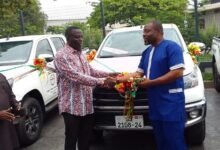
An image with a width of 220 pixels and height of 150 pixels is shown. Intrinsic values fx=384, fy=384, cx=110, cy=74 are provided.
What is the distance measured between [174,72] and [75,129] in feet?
4.37

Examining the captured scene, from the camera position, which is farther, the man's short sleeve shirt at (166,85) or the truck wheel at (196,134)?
the truck wheel at (196,134)

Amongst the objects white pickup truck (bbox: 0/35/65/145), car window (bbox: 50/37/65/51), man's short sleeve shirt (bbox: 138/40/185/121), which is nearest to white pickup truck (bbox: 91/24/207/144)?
man's short sleeve shirt (bbox: 138/40/185/121)

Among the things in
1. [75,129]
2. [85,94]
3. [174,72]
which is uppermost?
[174,72]

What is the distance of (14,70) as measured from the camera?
5914 millimetres

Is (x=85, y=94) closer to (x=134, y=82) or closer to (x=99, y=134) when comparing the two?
(x=134, y=82)

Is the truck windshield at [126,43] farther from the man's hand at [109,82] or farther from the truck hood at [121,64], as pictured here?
the man's hand at [109,82]

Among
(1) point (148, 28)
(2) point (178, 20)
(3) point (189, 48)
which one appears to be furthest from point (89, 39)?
(1) point (148, 28)

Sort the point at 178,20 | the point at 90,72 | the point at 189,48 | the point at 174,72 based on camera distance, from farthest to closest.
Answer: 1. the point at 178,20
2. the point at 189,48
3. the point at 90,72
4. the point at 174,72

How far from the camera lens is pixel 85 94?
4207 mm

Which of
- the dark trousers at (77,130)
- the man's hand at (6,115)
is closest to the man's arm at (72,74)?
the dark trousers at (77,130)

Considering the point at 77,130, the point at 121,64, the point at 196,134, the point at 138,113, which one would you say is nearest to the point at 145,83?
the point at 138,113

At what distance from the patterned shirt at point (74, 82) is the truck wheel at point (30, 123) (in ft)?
5.32

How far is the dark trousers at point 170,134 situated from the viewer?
151 inches

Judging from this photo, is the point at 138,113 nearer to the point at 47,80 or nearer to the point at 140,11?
the point at 47,80
